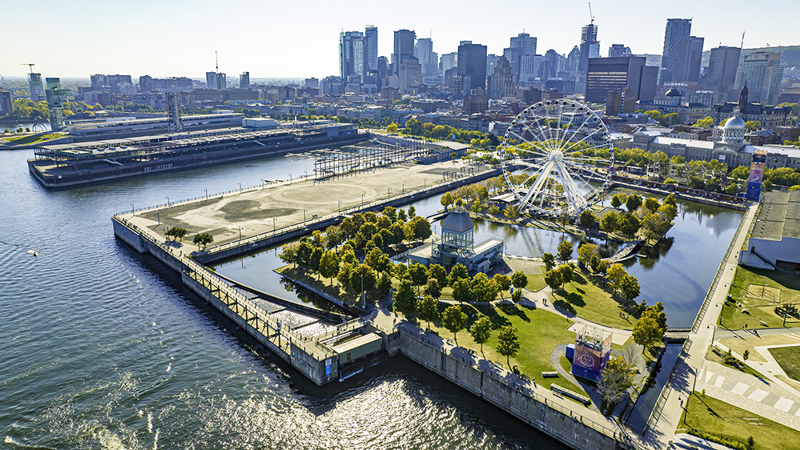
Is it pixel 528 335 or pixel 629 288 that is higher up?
pixel 629 288

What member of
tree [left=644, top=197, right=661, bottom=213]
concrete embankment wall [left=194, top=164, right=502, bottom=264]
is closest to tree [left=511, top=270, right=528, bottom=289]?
concrete embankment wall [left=194, top=164, right=502, bottom=264]

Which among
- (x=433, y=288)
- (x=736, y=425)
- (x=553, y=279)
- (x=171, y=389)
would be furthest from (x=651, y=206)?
(x=171, y=389)

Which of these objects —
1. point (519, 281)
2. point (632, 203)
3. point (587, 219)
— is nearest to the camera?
point (519, 281)

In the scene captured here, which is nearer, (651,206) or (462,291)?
(462,291)

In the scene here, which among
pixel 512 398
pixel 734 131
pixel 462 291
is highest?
pixel 734 131

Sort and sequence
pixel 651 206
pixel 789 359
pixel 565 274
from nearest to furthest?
pixel 789 359, pixel 565 274, pixel 651 206

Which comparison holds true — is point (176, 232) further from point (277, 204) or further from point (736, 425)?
point (736, 425)

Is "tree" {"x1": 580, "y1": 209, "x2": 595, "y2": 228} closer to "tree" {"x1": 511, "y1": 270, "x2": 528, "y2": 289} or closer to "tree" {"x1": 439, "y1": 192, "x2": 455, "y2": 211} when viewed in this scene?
"tree" {"x1": 439, "y1": 192, "x2": 455, "y2": 211}

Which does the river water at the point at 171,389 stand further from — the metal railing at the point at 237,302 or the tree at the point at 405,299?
the tree at the point at 405,299
